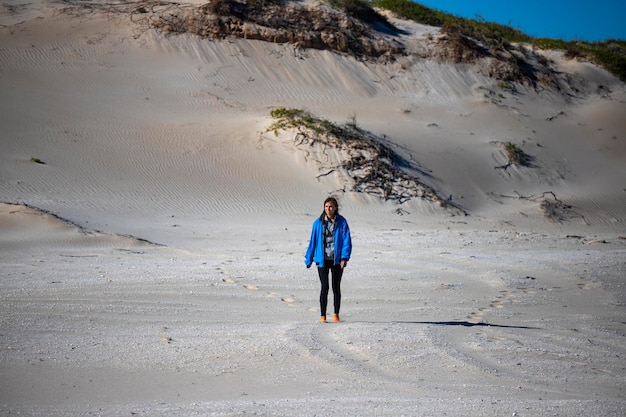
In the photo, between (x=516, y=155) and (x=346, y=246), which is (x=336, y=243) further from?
(x=516, y=155)

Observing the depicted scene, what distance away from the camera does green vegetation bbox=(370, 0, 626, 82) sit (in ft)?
107

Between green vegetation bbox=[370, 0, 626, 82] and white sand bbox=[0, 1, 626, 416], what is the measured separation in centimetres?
169

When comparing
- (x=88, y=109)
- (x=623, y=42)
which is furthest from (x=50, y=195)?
(x=623, y=42)

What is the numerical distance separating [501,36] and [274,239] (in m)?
23.2

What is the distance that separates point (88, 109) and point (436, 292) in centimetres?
1551

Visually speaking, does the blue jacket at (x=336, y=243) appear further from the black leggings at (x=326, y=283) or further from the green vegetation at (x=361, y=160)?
the green vegetation at (x=361, y=160)

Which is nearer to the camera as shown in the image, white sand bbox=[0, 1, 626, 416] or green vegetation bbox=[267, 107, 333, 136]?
white sand bbox=[0, 1, 626, 416]

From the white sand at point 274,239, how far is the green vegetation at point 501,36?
1.69 metres

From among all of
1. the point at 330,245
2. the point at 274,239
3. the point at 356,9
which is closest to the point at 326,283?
the point at 330,245

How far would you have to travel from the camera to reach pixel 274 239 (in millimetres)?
14383

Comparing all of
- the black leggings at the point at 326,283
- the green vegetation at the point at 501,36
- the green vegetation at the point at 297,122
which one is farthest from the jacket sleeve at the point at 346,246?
the green vegetation at the point at 501,36

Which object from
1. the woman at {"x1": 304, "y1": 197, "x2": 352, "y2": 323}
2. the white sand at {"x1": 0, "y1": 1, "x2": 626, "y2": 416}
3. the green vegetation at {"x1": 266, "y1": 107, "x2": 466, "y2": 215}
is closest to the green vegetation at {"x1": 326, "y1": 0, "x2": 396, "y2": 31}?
the white sand at {"x1": 0, "y1": 1, "x2": 626, "y2": 416}

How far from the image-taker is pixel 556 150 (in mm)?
24672

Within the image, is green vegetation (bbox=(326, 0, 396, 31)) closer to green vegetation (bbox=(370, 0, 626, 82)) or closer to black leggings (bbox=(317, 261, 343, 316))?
green vegetation (bbox=(370, 0, 626, 82))
